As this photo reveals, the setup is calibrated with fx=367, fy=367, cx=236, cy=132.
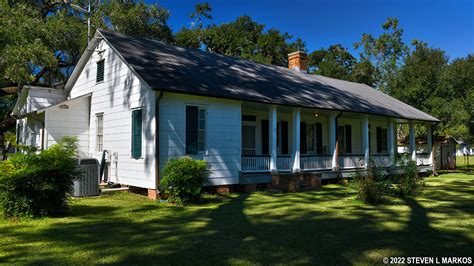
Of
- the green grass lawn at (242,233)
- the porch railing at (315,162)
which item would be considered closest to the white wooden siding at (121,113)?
the green grass lawn at (242,233)

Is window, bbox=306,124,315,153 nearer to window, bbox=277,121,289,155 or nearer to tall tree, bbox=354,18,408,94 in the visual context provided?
window, bbox=277,121,289,155

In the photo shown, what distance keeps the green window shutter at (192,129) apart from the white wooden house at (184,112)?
1.3 inches

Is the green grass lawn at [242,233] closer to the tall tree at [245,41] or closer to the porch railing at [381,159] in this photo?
the porch railing at [381,159]

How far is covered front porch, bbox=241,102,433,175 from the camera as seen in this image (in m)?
14.0

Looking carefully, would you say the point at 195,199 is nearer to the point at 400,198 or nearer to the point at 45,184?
the point at 45,184

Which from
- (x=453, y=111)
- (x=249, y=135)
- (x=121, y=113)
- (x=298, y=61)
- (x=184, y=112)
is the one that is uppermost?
(x=298, y=61)

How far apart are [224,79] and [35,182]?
8036 millimetres

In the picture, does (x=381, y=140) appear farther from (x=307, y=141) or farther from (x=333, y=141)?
(x=333, y=141)

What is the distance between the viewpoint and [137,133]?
12.0 metres

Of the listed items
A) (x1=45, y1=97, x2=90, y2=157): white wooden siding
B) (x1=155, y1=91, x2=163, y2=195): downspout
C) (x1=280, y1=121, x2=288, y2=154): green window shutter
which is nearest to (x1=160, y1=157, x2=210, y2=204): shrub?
(x1=155, y1=91, x2=163, y2=195): downspout

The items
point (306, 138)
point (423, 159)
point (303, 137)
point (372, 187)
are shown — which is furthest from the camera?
point (423, 159)

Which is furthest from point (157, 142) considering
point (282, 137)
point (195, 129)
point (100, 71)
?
point (282, 137)

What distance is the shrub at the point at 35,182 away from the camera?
756cm

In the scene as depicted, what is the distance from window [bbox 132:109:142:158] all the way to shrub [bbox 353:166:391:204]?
6712 mm
